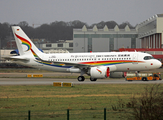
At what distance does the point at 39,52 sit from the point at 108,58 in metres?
12.5

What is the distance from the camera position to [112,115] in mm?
16859

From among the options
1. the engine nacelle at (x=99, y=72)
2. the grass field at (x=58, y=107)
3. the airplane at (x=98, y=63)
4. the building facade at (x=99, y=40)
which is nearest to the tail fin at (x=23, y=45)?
the airplane at (x=98, y=63)

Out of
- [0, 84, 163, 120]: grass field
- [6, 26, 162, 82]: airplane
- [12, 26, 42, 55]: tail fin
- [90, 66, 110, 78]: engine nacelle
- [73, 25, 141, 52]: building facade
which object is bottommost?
[0, 84, 163, 120]: grass field

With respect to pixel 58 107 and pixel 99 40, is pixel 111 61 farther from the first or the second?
pixel 99 40

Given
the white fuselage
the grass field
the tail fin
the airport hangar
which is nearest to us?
the grass field

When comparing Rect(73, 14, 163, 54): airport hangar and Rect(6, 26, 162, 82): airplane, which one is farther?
Rect(73, 14, 163, 54): airport hangar

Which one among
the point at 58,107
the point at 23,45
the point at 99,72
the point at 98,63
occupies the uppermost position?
the point at 23,45

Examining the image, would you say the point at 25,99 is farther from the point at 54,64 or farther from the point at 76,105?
the point at 54,64

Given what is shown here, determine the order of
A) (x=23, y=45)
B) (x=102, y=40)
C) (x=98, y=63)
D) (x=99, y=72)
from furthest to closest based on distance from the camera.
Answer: (x=102, y=40) → (x=23, y=45) → (x=98, y=63) → (x=99, y=72)

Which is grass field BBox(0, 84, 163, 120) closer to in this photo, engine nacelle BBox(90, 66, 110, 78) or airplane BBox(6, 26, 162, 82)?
engine nacelle BBox(90, 66, 110, 78)

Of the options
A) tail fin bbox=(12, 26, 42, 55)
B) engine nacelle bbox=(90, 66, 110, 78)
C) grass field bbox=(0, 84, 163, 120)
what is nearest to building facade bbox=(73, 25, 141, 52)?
tail fin bbox=(12, 26, 42, 55)

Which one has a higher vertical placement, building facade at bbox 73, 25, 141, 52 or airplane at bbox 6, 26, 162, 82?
building facade at bbox 73, 25, 141, 52

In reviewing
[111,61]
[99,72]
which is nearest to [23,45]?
[99,72]

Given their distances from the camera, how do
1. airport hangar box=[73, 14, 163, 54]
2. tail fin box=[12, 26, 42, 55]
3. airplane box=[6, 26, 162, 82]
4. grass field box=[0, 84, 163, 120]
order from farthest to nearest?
airport hangar box=[73, 14, 163, 54] < tail fin box=[12, 26, 42, 55] < airplane box=[6, 26, 162, 82] < grass field box=[0, 84, 163, 120]
